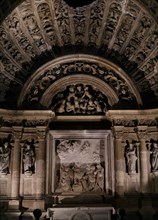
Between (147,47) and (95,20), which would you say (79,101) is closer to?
(95,20)

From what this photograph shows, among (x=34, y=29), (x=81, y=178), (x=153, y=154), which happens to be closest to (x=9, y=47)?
(x=34, y=29)

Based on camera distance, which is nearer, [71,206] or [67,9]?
[71,206]

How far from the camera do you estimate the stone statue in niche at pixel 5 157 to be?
1443 cm

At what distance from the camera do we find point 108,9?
50.2ft

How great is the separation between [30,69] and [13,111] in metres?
1.67

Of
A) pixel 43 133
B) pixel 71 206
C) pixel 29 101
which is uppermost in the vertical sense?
pixel 29 101

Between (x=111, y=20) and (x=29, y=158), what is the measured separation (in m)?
5.23

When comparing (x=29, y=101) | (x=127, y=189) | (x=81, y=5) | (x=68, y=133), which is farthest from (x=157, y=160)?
(x=81, y=5)

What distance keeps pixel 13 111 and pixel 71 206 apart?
3521 mm

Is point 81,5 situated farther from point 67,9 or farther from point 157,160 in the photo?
point 157,160

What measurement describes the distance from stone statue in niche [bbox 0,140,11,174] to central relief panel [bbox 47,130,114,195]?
4.11 feet

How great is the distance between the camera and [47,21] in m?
15.6

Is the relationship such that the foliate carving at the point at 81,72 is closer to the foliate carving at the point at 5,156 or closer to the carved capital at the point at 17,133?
the carved capital at the point at 17,133

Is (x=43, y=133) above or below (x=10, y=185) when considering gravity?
above
